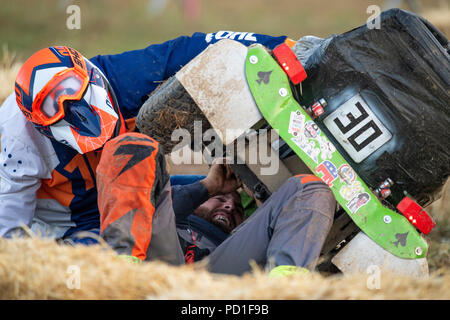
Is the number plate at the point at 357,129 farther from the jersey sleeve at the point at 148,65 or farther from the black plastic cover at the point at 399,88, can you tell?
the jersey sleeve at the point at 148,65

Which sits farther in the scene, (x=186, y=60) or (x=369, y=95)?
(x=186, y=60)

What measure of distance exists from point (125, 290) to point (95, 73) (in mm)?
1282

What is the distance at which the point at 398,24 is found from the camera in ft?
7.27

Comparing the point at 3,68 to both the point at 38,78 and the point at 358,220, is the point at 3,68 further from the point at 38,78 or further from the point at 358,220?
the point at 358,220

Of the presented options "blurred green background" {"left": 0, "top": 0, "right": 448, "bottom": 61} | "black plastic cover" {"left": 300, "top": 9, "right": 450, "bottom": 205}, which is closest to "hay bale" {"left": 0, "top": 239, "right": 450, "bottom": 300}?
"black plastic cover" {"left": 300, "top": 9, "right": 450, "bottom": 205}

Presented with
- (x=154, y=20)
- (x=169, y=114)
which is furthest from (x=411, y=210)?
(x=154, y=20)

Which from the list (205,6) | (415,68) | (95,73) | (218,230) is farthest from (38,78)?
(205,6)

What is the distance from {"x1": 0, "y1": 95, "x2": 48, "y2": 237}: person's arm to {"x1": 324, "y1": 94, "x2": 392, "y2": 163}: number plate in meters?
1.38

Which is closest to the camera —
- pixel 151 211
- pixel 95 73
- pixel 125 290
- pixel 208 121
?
pixel 125 290

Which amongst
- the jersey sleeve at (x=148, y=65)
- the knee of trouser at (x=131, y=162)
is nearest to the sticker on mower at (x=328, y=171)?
the knee of trouser at (x=131, y=162)

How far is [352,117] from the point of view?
92.7 inches

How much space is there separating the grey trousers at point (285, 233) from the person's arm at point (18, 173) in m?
0.94

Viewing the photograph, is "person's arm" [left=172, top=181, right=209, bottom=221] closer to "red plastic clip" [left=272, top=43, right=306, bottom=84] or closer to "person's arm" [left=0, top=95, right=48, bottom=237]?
"person's arm" [left=0, top=95, right=48, bottom=237]

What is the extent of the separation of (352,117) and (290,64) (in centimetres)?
35
